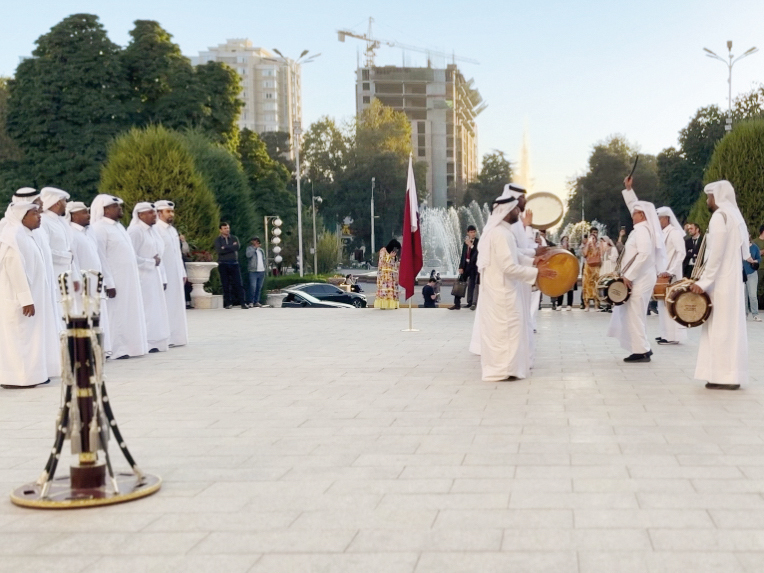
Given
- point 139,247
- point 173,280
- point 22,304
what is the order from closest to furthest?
1. point 22,304
2. point 139,247
3. point 173,280

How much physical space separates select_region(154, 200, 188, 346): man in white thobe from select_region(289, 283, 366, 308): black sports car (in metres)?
14.9

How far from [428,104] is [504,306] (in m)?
150

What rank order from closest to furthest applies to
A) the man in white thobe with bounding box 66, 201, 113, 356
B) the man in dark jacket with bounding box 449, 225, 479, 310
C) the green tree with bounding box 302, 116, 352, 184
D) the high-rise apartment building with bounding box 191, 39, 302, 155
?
1. the man in white thobe with bounding box 66, 201, 113, 356
2. the man in dark jacket with bounding box 449, 225, 479, 310
3. the green tree with bounding box 302, 116, 352, 184
4. the high-rise apartment building with bounding box 191, 39, 302, 155

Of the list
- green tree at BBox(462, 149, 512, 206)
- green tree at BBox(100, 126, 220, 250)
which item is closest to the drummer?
green tree at BBox(100, 126, 220, 250)

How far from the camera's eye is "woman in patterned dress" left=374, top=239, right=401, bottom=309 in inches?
879

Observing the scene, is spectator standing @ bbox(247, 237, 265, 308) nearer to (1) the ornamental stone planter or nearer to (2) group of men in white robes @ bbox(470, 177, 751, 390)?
(1) the ornamental stone planter

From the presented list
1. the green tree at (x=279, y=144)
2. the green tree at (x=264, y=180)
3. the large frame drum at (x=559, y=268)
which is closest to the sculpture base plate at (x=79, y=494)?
the large frame drum at (x=559, y=268)

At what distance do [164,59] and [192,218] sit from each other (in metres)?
22.7

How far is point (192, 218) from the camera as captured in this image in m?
24.5

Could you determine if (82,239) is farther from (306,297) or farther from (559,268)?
(306,297)

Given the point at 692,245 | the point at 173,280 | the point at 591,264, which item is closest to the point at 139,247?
the point at 173,280

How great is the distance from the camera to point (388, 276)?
22.6m

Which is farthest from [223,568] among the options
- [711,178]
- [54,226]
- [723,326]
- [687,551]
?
[711,178]

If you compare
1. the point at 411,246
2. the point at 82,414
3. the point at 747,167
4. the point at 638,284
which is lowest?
the point at 82,414
